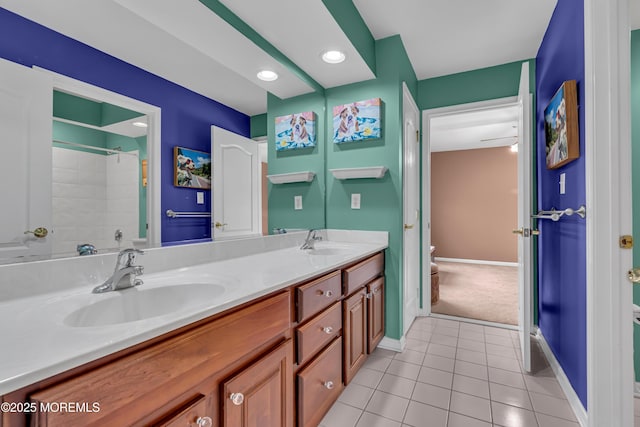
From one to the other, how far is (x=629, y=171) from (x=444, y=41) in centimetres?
172

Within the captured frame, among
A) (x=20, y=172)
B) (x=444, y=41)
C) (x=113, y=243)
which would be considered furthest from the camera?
(x=444, y=41)

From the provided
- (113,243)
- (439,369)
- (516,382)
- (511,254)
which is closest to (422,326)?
(439,369)

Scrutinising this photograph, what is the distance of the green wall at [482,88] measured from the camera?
2547 mm

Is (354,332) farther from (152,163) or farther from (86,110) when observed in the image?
(86,110)

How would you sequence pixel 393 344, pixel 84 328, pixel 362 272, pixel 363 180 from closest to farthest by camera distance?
pixel 84 328 < pixel 362 272 < pixel 393 344 < pixel 363 180

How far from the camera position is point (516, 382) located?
71.0 inches

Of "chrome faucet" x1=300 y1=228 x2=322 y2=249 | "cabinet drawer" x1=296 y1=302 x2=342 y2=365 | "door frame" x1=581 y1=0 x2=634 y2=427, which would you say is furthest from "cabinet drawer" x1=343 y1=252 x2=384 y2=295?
"door frame" x1=581 y1=0 x2=634 y2=427

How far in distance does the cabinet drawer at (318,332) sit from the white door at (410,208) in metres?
1.03

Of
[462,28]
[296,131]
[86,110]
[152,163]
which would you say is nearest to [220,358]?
[152,163]

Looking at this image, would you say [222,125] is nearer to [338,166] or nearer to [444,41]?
[338,166]

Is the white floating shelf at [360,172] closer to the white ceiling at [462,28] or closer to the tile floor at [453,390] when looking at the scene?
the white ceiling at [462,28]

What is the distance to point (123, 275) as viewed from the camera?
0.99 m

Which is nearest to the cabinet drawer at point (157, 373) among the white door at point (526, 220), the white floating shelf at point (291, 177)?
the white floating shelf at point (291, 177)

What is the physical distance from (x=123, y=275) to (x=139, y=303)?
111mm
